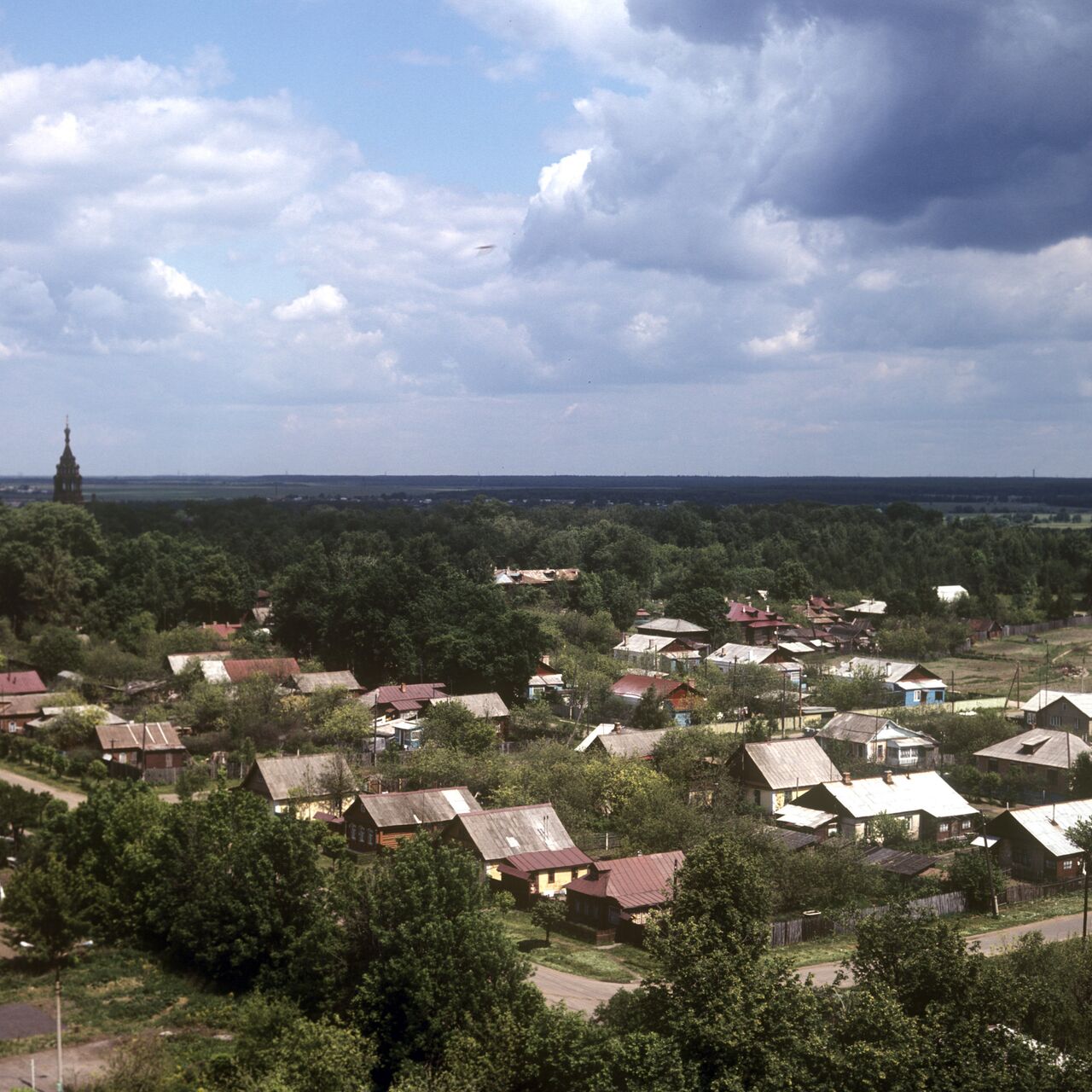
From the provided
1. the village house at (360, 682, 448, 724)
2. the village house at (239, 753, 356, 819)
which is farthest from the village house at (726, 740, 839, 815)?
the village house at (360, 682, 448, 724)

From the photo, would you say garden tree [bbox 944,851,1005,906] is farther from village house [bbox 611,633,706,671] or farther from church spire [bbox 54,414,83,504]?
church spire [bbox 54,414,83,504]

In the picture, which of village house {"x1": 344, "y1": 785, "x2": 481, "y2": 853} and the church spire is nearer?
village house {"x1": 344, "y1": 785, "x2": 481, "y2": 853}

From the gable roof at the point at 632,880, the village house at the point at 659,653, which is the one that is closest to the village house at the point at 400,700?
the village house at the point at 659,653

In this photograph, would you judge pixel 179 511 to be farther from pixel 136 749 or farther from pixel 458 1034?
pixel 458 1034

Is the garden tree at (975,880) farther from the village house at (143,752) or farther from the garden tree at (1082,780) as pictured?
the village house at (143,752)

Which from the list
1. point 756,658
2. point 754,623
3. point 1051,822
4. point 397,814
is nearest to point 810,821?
point 1051,822

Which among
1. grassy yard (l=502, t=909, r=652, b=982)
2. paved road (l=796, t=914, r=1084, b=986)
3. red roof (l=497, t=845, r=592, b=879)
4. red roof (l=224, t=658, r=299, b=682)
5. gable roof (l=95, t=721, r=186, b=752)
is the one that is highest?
red roof (l=224, t=658, r=299, b=682)

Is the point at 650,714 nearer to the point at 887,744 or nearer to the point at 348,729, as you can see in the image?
the point at 887,744
